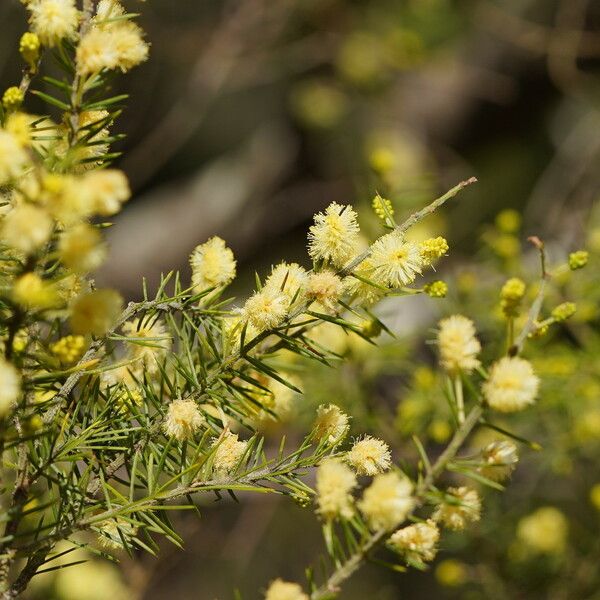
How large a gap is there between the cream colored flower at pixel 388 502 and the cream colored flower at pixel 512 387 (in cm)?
5

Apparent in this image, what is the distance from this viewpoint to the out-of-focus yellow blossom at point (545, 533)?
0.83m

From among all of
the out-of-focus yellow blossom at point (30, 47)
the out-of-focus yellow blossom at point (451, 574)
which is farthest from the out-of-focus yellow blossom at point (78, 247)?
the out-of-focus yellow blossom at point (451, 574)

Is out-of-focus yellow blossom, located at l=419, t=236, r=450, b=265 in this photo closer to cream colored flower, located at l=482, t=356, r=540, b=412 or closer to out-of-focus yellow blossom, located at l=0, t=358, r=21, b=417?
cream colored flower, located at l=482, t=356, r=540, b=412

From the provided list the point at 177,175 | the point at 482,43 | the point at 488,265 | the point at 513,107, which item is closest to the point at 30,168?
the point at 488,265

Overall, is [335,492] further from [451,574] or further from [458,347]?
[451,574]

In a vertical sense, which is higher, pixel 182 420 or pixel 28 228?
pixel 28 228

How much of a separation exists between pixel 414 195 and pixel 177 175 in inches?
83.0

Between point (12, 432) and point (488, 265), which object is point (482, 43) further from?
point (12, 432)

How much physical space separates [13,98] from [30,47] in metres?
0.03

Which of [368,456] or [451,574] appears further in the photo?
[451,574]

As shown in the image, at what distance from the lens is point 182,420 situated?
0.36 metres

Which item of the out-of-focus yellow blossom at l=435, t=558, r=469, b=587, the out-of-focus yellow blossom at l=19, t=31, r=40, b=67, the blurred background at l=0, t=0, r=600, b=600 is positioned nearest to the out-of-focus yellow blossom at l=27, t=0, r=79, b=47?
the out-of-focus yellow blossom at l=19, t=31, r=40, b=67

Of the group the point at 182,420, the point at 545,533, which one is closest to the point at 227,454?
the point at 182,420

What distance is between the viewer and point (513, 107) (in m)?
1.85
